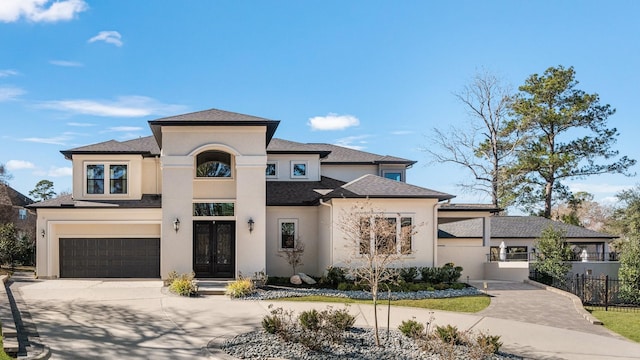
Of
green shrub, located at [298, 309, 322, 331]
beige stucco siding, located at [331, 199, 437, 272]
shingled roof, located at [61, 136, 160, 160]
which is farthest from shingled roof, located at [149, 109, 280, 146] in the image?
green shrub, located at [298, 309, 322, 331]

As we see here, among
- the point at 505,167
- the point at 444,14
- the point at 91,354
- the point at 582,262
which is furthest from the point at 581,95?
the point at 91,354

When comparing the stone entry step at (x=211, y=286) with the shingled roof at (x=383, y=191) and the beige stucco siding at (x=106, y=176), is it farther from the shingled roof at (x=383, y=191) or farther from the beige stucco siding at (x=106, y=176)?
the beige stucco siding at (x=106, y=176)

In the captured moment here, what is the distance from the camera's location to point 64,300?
16.9m

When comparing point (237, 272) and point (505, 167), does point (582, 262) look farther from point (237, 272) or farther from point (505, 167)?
point (237, 272)

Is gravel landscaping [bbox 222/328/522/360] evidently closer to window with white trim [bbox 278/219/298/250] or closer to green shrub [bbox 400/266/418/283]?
green shrub [bbox 400/266/418/283]

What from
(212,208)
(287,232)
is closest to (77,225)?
(212,208)

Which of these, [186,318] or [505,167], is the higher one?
[505,167]

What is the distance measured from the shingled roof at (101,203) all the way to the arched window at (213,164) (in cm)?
262

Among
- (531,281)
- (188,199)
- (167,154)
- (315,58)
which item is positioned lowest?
(531,281)

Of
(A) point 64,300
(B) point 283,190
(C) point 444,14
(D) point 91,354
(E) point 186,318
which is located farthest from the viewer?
(B) point 283,190

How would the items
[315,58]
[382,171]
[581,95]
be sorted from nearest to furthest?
1. [315,58]
2. [382,171]
3. [581,95]

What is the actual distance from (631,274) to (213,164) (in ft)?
62.3

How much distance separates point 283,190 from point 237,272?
5523 mm

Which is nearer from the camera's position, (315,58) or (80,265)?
(315,58)
